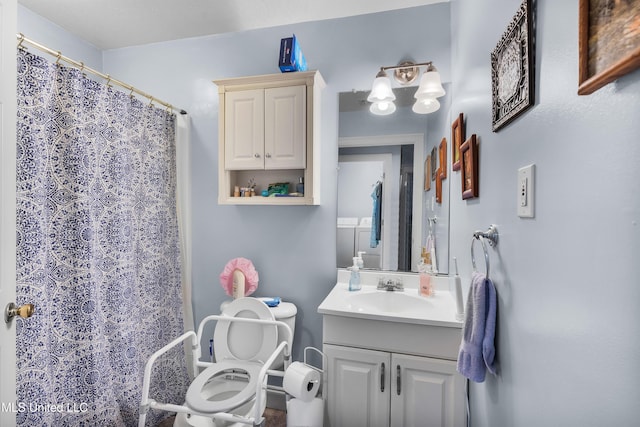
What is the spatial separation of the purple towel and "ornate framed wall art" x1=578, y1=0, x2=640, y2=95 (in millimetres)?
651

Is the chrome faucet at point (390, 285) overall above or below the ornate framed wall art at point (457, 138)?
below

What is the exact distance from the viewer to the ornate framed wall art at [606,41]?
407 mm

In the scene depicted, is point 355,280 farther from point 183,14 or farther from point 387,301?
point 183,14

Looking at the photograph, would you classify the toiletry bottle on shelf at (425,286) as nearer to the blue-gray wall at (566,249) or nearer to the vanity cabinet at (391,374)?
the vanity cabinet at (391,374)

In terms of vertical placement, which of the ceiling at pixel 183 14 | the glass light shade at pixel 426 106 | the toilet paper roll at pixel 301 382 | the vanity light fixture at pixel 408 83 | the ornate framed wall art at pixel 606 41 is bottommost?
the toilet paper roll at pixel 301 382

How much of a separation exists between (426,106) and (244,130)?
110 cm

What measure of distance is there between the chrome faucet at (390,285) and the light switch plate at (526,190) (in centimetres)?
112

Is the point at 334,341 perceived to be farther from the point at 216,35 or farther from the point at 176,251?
the point at 216,35

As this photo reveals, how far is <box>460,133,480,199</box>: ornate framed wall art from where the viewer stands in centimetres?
123

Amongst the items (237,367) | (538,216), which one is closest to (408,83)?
(538,216)

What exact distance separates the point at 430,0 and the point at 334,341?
2.01 m

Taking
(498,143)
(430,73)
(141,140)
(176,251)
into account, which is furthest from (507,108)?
(176,251)

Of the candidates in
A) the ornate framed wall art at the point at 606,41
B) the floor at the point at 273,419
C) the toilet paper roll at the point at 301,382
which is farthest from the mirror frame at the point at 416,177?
the ornate framed wall art at the point at 606,41

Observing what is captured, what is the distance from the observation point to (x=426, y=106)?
1.83 metres
